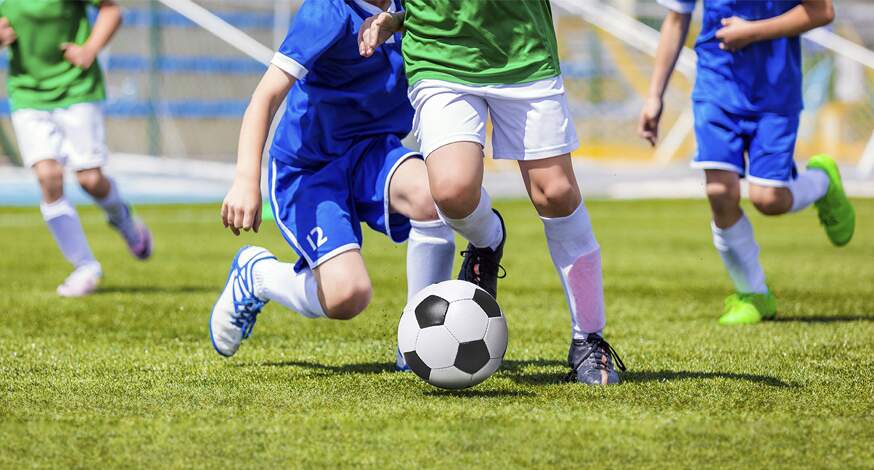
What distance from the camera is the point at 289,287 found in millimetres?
4297

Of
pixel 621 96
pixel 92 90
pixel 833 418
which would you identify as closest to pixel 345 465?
pixel 833 418

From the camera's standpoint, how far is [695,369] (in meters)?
4.06

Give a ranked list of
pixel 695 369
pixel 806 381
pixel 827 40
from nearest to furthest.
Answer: pixel 806 381 < pixel 695 369 < pixel 827 40

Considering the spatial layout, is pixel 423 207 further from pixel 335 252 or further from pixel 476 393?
pixel 476 393

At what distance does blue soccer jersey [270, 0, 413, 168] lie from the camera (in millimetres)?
4043

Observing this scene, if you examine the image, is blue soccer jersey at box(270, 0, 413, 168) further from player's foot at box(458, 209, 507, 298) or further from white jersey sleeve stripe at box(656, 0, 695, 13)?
white jersey sleeve stripe at box(656, 0, 695, 13)

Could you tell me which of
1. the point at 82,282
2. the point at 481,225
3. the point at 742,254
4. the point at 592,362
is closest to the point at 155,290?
the point at 82,282

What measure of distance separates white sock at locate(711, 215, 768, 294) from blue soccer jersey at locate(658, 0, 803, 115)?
54cm

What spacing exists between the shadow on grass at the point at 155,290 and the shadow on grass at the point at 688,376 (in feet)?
11.4

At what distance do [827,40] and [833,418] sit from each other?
15739 mm

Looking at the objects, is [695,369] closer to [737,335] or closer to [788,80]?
[737,335]

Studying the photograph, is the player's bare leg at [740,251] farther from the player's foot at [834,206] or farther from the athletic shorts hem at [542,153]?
the athletic shorts hem at [542,153]

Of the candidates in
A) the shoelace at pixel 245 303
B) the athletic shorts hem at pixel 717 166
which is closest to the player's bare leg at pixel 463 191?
the shoelace at pixel 245 303

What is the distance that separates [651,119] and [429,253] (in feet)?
5.01
